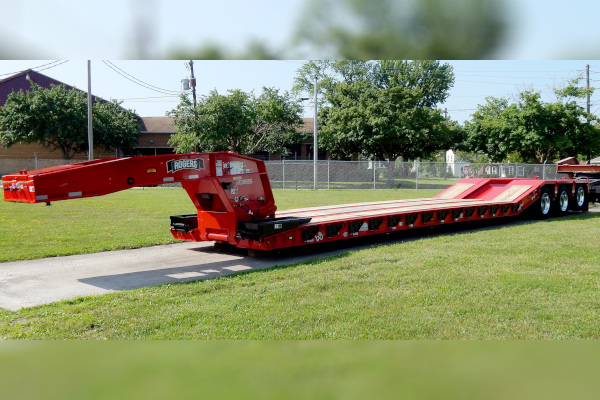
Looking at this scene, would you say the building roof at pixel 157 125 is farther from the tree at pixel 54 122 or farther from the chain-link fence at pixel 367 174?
the chain-link fence at pixel 367 174

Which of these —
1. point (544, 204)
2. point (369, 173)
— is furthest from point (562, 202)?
point (369, 173)

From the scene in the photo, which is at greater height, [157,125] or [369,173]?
[157,125]

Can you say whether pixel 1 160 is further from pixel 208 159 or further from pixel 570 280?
pixel 570 280

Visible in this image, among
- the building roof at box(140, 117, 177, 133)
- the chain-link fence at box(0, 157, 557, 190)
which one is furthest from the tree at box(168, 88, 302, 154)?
the building roof at box(140, 117, 177, 133)

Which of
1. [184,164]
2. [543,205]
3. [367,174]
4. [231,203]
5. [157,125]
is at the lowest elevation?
[543,205]

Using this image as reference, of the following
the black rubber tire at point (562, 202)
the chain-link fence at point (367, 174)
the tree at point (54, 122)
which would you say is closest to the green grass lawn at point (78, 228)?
the black rubber tire at point (562, 202)

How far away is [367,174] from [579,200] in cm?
1888

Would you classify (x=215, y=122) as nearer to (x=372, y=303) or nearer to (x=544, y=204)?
(x=544, y=204)

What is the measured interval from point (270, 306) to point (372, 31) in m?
5.35

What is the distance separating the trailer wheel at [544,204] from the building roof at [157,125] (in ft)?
132

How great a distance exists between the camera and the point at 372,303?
621 centimetres

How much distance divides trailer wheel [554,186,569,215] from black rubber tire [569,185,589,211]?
0.44 metres

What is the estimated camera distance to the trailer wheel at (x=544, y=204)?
16016mm

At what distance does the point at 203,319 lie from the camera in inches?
224
